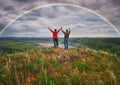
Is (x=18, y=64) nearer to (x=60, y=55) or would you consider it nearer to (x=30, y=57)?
(x=30, y=57)

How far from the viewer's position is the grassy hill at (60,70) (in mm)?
8093

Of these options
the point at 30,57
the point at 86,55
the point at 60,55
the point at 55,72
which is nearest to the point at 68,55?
the point at 60,55

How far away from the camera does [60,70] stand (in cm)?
945

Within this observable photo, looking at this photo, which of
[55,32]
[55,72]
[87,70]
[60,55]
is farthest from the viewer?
[55,32]

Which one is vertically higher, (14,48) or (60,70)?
(60,70)

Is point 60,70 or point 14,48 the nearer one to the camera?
point 60,70

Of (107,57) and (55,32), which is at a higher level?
(55,32)

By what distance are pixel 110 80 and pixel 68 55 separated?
4017 mm

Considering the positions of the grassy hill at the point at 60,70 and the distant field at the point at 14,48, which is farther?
the distant field at the point at 14,48

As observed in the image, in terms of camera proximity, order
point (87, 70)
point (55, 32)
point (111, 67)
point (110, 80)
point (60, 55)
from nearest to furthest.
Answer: point (110, 80) → point (87, 70) → point (111, 67) → point (60, 55) → point (55, 32)

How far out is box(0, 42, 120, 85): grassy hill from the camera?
809cm

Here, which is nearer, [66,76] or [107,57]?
[66,76]

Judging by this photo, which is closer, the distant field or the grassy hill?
the grassy hill

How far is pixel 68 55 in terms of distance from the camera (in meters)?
11.7
